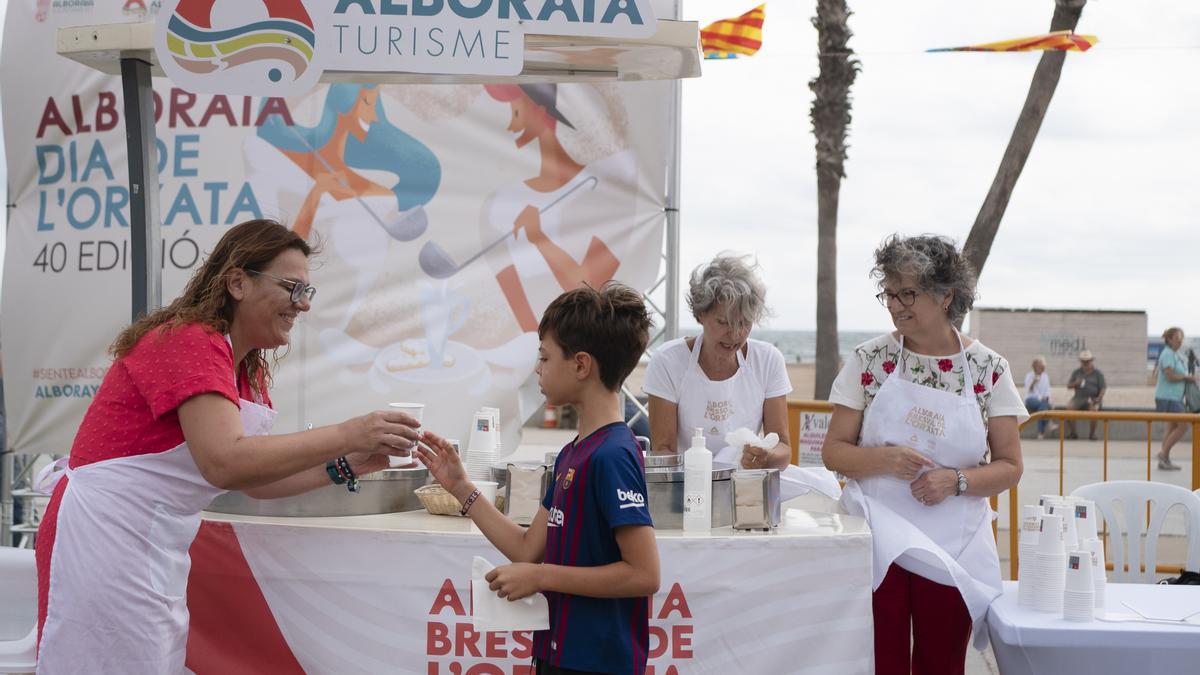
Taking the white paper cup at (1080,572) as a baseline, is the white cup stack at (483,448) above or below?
above

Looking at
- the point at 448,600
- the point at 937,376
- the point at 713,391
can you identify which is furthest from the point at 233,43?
the point at 937,376

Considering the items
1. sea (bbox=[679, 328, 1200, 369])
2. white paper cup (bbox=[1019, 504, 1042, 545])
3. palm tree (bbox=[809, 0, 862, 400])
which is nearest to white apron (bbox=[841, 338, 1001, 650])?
white paper cup (bbox=[1019, 504, 1042, 545])

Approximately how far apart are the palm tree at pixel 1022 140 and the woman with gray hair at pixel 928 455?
6686 mm

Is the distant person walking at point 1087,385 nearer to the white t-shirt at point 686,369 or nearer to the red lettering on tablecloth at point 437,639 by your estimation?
the white t-shirt at point 686,369

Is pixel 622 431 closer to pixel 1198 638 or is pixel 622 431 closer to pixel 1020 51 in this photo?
pixel 1198 638

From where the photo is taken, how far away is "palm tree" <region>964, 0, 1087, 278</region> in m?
9.46

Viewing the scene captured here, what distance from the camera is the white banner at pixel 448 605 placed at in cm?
292

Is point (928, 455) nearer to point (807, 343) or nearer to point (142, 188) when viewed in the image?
point (142, 188)

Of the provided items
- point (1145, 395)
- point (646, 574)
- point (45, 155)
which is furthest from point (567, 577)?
point (1145, 395)

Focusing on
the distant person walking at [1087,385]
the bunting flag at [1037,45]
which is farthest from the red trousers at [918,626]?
the distant person walking at [1087,385]

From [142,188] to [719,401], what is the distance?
77.5 inches

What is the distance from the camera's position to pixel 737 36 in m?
5.89

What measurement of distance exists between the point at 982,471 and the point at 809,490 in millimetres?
531

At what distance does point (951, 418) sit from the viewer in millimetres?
3100
